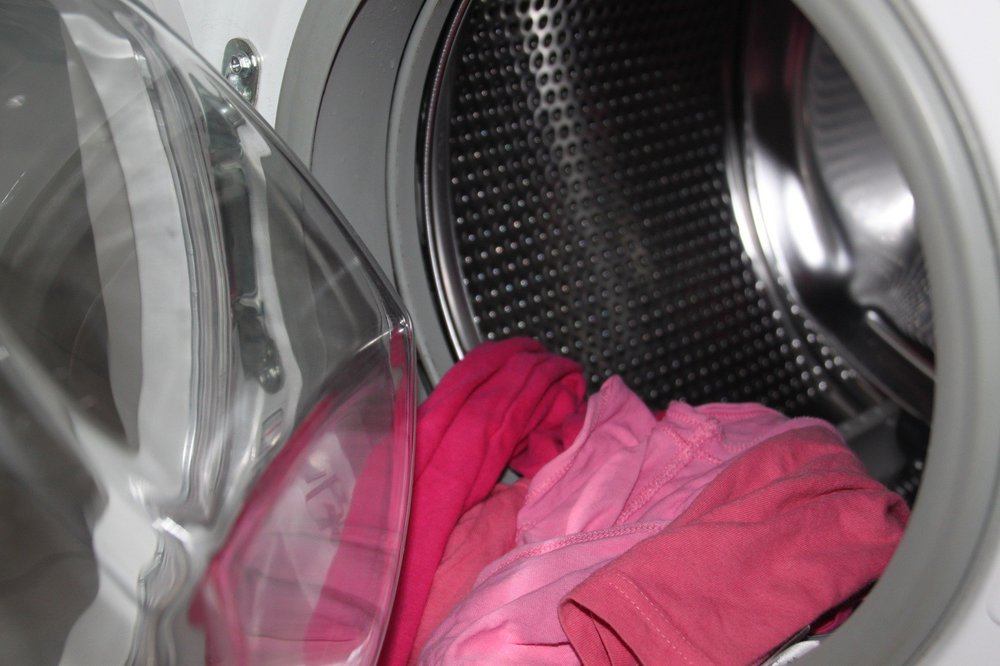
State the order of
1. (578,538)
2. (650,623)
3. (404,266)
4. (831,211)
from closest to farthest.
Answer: (650,623) < (578,538) < (404,266) < (831,211)

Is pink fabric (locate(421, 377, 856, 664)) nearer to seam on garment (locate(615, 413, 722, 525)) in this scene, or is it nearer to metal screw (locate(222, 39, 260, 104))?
seam on garment (locate(615, 413, 722, 525))

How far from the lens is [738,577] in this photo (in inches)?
18.5

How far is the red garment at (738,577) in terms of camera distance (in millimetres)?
457

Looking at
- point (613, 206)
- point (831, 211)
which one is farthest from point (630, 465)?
point (831, 211)

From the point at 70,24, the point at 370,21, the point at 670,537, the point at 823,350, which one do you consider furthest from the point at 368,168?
the point at 823,350

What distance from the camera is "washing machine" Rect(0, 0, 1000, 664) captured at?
37 centimetres

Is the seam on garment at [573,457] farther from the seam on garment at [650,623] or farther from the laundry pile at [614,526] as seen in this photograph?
the seam on garment at [650,623]

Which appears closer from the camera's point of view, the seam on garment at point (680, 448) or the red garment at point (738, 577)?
the red garment at point (738, 577)

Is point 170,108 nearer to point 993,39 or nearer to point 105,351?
point 105,351

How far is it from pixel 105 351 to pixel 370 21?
27 cm

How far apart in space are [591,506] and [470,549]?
87mm

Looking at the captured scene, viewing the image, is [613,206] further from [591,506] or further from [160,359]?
Result: [160,359]

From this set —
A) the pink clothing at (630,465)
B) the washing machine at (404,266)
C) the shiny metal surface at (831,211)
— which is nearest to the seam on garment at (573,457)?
the pink clothing at (630,465)

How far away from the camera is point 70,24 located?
1.69 ft
